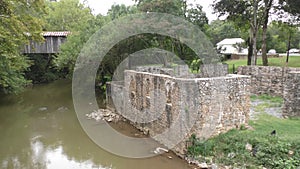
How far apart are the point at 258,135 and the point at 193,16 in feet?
43.0

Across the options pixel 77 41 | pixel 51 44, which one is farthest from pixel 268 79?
pixel 51 44

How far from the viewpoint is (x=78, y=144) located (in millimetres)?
10859

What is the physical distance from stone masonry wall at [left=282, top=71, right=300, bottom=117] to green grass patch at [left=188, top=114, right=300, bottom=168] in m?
0.52

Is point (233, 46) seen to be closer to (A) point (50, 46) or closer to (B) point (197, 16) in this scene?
(B) point (197, 16)

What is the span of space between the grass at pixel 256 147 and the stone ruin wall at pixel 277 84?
558 millimetres

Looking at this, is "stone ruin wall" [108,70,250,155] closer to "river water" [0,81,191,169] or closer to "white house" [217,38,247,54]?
"river water" [0,81,191,169]

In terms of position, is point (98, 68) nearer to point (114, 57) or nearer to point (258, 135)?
point (114, 57)

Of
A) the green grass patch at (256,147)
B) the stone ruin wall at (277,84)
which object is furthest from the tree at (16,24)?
the stone ruin wall at (277,84)

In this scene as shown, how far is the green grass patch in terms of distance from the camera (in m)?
7.02

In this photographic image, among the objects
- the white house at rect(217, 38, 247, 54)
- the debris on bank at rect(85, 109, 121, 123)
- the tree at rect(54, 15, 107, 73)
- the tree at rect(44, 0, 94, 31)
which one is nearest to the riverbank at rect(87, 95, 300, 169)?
the debris on bank at rect(85, 109, 121, 123)

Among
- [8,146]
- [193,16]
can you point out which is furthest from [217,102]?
[193,16]

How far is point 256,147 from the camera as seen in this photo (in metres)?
7.44

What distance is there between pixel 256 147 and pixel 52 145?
748cm

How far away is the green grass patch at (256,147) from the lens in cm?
702
